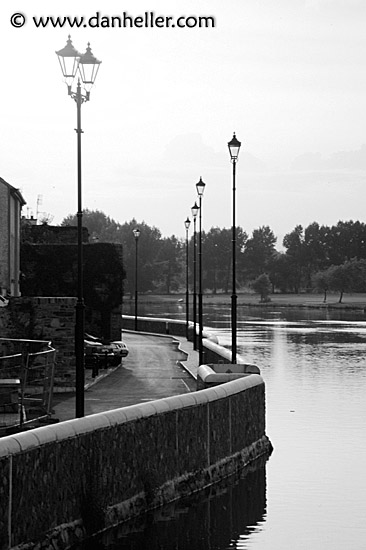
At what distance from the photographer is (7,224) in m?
44.9

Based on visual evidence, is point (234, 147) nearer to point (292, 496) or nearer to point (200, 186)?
point (292, 496)

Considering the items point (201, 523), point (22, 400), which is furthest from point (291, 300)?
point (201, 523)

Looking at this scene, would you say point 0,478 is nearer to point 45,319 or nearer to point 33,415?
point 33,415

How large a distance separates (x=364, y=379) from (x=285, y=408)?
996cm

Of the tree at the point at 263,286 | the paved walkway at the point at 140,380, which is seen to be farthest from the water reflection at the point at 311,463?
the tree at the point at 263,286

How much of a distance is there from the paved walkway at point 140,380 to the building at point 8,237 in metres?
5.54

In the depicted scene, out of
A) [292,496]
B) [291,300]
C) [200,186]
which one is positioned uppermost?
[200,186]

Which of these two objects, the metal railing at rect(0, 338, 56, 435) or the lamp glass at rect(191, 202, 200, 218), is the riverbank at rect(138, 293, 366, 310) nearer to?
the lamp glass at rect(191, 202, 200, 218)

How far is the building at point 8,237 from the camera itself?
→ 4422 centimetres

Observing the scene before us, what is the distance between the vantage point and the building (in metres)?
44.2

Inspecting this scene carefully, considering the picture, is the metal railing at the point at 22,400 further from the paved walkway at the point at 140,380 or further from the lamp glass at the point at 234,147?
the lamp glass at the point at 234,147

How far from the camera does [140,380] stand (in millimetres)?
34406

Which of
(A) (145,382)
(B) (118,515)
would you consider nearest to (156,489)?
(B) (118,515)

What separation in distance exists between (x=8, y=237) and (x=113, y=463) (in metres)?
29.3
